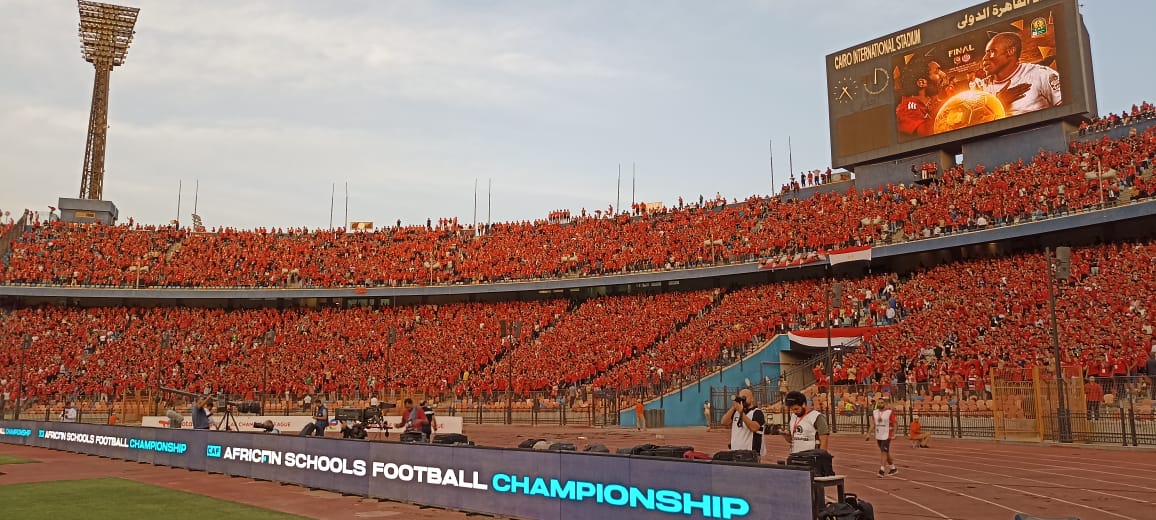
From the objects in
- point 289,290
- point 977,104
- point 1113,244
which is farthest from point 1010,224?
point 289,290

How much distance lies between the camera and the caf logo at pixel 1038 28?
37156mm

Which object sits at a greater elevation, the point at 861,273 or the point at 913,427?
the point at 861,273

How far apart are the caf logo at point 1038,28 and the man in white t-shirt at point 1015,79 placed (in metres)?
0.65

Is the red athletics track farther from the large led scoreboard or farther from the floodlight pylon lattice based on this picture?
the floodlight pylon lattice

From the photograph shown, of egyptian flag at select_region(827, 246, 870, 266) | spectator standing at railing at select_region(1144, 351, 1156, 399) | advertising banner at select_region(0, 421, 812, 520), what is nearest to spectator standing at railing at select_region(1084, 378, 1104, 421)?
spectator standing at railing at select_region(1144, 351, 1156, 399)

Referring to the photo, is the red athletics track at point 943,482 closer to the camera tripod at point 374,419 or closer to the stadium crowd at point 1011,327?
the camera tripod at point 374,419

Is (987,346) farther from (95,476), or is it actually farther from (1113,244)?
(95,476)

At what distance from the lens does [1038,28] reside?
3731cm

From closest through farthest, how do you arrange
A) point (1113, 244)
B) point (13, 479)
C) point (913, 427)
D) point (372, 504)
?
point (372, 504) → point (13, 479) → point (913, 427) → point (1113, 244)

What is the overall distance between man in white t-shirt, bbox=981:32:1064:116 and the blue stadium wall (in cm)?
1482

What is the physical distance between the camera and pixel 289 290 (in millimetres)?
53812

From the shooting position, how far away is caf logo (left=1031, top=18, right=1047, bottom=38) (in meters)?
37.2

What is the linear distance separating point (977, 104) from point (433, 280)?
32081 mm

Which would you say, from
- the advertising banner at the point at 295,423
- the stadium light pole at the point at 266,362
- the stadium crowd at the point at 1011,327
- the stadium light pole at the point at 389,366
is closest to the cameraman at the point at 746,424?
the stadium crowd at the point at 1011,327
